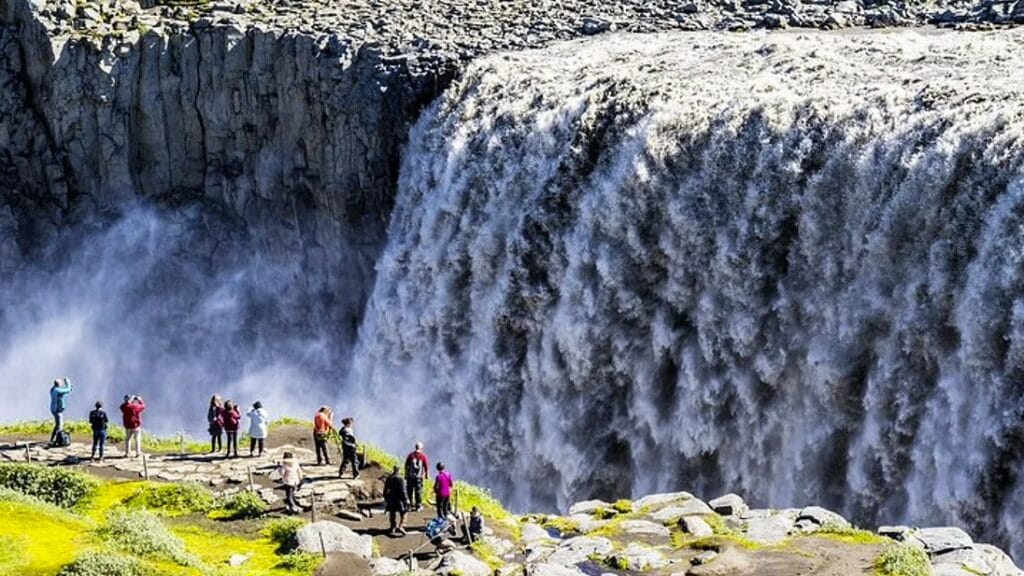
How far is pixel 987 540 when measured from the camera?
39531 mm

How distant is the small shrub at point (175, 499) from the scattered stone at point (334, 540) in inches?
182

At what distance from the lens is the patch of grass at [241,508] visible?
3966cm

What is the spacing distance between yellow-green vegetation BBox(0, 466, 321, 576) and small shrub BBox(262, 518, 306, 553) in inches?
1.4

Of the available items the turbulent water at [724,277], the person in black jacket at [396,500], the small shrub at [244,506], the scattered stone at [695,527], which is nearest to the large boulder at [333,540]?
the person in black jacket at [396,500]

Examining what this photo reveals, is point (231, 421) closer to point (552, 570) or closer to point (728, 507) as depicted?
point (552, 570)

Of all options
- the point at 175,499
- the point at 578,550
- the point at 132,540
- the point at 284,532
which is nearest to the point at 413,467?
the point at 284,532

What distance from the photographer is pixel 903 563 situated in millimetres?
33250

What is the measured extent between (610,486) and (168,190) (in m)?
34.6

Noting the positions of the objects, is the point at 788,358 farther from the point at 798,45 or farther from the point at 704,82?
the point at 798,45

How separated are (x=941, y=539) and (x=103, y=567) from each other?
19.2 m

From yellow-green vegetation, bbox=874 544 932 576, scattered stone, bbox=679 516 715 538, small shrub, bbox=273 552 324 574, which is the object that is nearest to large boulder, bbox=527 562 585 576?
scattered stone, bbox=679 516 715 538

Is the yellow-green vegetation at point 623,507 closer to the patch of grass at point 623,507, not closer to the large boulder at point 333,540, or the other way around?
the patch of grass at point 623,507

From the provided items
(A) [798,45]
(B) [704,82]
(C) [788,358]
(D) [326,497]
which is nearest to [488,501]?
(D) [326,497]

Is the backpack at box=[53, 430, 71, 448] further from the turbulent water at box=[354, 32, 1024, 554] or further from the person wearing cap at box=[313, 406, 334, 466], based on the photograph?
the turbulent water at box=[354, 32, 1024, 554]
